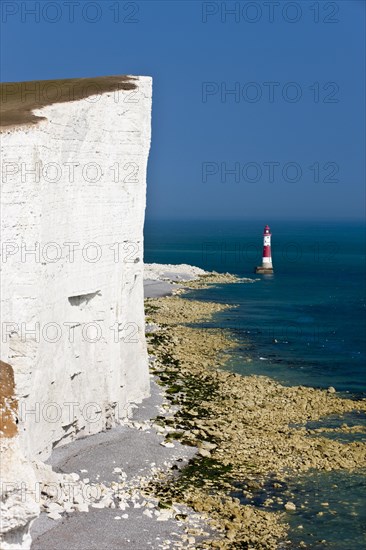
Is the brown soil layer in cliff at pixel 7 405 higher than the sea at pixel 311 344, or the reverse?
the brown soil layer in cliff at pixel 7 405

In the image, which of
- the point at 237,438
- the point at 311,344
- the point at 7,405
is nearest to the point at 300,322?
the point at 311,344

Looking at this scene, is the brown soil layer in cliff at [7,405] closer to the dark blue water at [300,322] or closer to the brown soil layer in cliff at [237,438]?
the brown soil layer in cliff at [237,438]

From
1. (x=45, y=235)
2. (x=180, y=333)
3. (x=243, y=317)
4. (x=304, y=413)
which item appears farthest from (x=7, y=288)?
(x=243, y=317)

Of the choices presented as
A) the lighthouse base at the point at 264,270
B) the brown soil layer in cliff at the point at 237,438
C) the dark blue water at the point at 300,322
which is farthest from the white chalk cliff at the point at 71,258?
the lighthouse base at the point at 264,270

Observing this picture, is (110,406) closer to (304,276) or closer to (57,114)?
(57,114)

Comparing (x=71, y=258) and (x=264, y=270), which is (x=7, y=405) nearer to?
(x=71, y=258)
